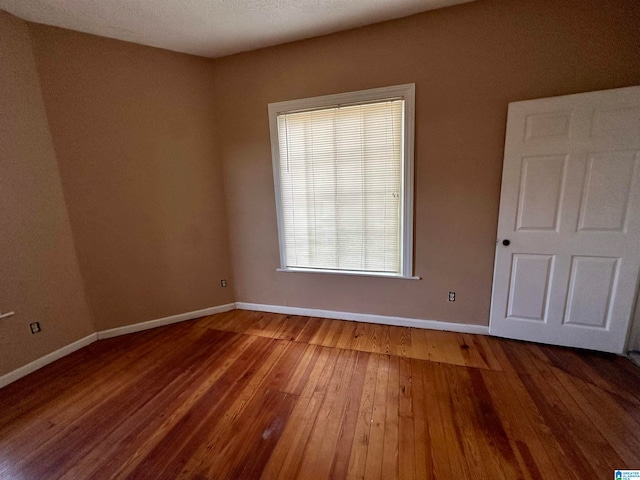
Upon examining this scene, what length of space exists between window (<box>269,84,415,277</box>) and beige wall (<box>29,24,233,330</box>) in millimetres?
907

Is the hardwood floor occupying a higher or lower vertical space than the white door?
lower

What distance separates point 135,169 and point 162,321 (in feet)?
5.48

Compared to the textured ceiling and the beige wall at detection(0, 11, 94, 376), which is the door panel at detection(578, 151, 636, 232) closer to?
the textured ceiling

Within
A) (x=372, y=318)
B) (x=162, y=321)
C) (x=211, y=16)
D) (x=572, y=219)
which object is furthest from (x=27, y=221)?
(x=572, y=219)

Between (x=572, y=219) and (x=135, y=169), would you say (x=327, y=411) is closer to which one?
(x=572, y=219)

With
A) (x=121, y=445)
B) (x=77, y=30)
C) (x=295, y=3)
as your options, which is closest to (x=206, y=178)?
(x=77, y=30)

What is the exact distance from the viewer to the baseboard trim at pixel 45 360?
80.5 inches

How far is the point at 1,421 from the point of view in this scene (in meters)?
1.71

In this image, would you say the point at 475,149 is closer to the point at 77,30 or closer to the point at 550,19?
the point at 550,19

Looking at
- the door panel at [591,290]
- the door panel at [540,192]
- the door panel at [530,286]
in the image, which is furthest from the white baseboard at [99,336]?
the door panel at [591,290]

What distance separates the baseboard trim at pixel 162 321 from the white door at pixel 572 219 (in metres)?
3.04

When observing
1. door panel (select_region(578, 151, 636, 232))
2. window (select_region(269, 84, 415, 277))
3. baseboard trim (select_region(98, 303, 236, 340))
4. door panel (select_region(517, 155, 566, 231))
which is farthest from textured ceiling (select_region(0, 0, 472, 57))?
baseboard trim (select_region(98, 303, 236, 340))

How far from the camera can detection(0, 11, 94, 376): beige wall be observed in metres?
2.01

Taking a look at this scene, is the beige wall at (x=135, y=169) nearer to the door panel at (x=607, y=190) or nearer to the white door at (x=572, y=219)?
the white door at (x=572, y=219)
